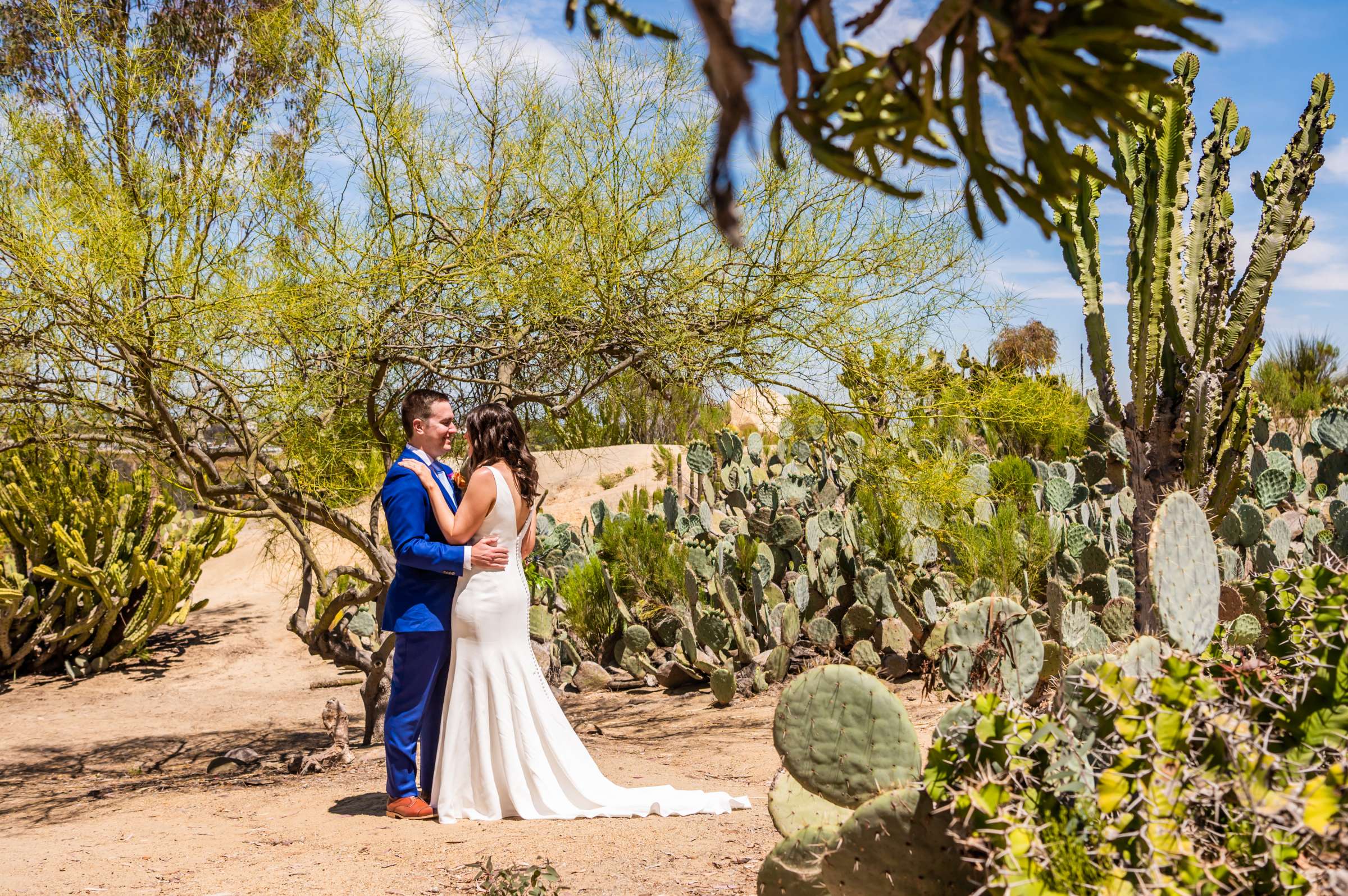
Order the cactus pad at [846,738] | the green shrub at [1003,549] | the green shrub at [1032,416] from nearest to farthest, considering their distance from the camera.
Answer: the cactus pad at [846,738] < the green shrub at [1032,416] < the green shrub at [1003,549]

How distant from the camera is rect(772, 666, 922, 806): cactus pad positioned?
103 inches

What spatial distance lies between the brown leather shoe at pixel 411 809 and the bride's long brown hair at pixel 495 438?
1.28 m

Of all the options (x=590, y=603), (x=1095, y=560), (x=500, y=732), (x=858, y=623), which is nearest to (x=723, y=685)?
(x=858, y=623)

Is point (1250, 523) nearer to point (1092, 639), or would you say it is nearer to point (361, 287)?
point (1092, 639)

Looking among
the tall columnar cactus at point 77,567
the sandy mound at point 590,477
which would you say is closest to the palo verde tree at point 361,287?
the tall columnar cactus at point 77,567

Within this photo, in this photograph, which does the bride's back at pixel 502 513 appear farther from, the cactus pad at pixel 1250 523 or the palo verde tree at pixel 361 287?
the cactus pad at pixel 1250 523

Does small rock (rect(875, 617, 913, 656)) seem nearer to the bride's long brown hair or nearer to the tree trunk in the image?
the tree trunk

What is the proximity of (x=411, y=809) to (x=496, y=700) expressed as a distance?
1.79 ft

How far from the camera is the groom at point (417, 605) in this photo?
14.8ft

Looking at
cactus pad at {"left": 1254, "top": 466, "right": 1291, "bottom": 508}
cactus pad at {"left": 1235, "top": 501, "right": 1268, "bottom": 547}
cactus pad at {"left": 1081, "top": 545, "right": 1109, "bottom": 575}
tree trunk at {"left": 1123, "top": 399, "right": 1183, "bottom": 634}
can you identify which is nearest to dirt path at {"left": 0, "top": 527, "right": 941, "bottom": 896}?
cactus pad at {"left": 1081, "top": 545, "right": 1109, "bottom": 575}

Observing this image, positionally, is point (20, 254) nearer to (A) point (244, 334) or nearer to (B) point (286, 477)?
(A) point (244, 334)

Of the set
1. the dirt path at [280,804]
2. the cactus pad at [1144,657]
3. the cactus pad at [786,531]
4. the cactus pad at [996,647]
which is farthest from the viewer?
the cactus pad at [786,531]

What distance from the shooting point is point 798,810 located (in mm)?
2908

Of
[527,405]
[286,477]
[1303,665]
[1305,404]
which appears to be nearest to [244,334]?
[286,477]
